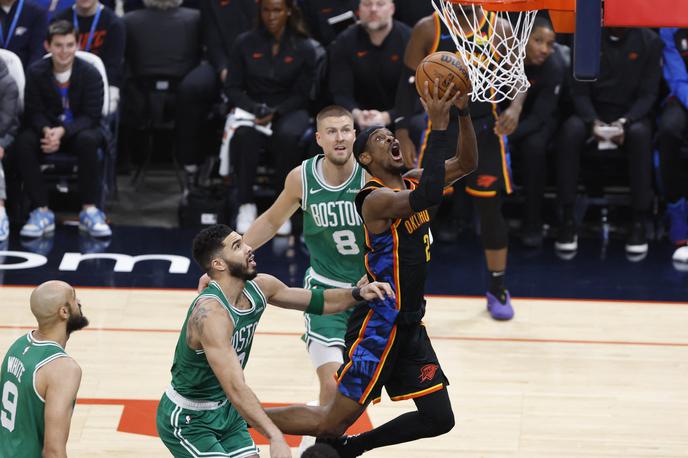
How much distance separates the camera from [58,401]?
4469mm

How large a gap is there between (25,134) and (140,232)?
46.1 inches

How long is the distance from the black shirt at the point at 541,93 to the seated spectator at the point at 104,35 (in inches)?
127

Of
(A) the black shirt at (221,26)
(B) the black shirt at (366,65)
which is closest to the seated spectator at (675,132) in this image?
(B) the black shirt at (366,65)

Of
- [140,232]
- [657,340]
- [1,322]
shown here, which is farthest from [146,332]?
[657,340]

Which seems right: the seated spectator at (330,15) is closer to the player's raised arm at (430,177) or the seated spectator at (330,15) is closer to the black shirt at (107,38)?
the black shirt at (107,38)

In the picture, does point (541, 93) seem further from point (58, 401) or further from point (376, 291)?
point (58, 401)

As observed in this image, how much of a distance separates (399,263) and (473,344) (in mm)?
2356

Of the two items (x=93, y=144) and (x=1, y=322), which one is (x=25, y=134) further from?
(x=1, y=322)

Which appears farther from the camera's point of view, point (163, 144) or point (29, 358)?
point (163, 144)

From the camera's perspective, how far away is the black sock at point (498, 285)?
787cm

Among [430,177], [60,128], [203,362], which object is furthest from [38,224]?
[430,177]

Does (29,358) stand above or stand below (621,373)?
above

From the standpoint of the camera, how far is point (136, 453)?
Answer: 19.2ft

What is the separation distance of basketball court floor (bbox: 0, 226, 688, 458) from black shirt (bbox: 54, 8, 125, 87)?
131 cm
